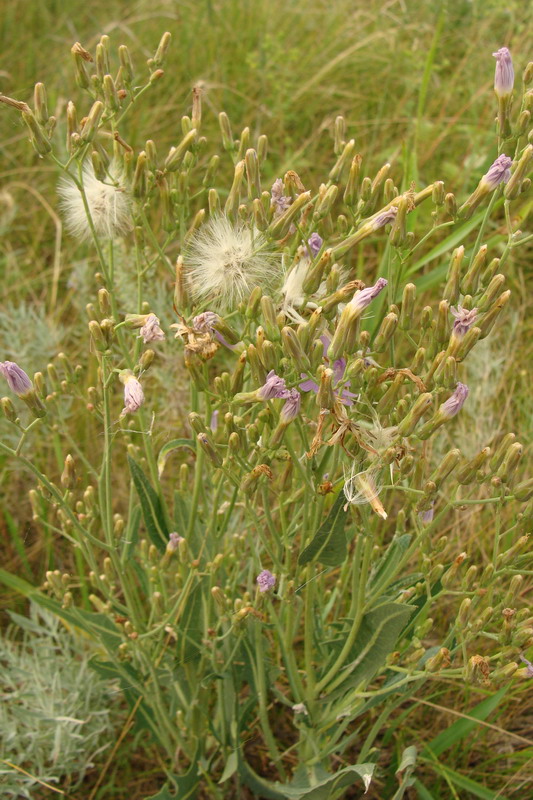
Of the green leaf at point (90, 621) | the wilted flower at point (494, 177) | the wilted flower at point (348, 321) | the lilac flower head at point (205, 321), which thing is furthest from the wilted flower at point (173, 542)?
the wilted flower at point (494, 177)

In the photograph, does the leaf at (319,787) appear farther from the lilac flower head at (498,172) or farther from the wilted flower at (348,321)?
the lilac flower head at (498,172)

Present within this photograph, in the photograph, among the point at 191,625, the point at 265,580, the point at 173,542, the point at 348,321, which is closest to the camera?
the point at 348,321

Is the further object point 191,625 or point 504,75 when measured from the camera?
point 191,625

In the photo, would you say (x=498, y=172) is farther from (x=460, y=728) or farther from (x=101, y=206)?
(x=460, y=728)

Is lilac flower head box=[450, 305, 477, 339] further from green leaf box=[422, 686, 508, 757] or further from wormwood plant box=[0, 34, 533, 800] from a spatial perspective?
green leaf box=[422, 686, 508, 757]

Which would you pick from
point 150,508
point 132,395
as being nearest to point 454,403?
point 132,395
